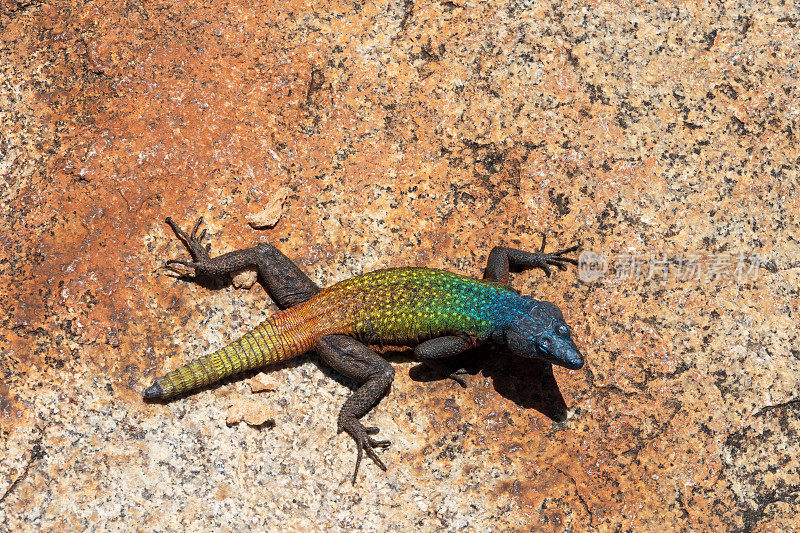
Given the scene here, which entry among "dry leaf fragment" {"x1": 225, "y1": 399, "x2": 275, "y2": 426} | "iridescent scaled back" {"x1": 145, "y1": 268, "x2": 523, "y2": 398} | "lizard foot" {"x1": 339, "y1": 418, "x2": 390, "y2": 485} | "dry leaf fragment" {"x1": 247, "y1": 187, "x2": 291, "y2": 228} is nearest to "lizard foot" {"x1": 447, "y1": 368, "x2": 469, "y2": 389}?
"iridescent scaled back" {"x1": 145, "y1": 268, "x2": 523, "y2": 398}

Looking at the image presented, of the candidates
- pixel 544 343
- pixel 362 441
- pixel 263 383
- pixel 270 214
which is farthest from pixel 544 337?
pixel 270 214

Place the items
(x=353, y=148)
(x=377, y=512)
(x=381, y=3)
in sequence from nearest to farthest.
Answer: (x=377, y=512), (x=353, y=148), (x=381, y=3)

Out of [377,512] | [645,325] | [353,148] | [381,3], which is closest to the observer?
[377,512]

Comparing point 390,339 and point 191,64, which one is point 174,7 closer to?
point 191,64

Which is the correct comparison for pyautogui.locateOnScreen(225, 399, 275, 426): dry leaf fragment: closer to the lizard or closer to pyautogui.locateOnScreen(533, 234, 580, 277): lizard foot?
the lizard

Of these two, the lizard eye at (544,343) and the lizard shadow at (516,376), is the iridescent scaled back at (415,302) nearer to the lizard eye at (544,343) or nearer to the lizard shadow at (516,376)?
the lizard shadow at (516,376)

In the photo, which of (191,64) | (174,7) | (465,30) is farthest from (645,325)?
(174,7)
